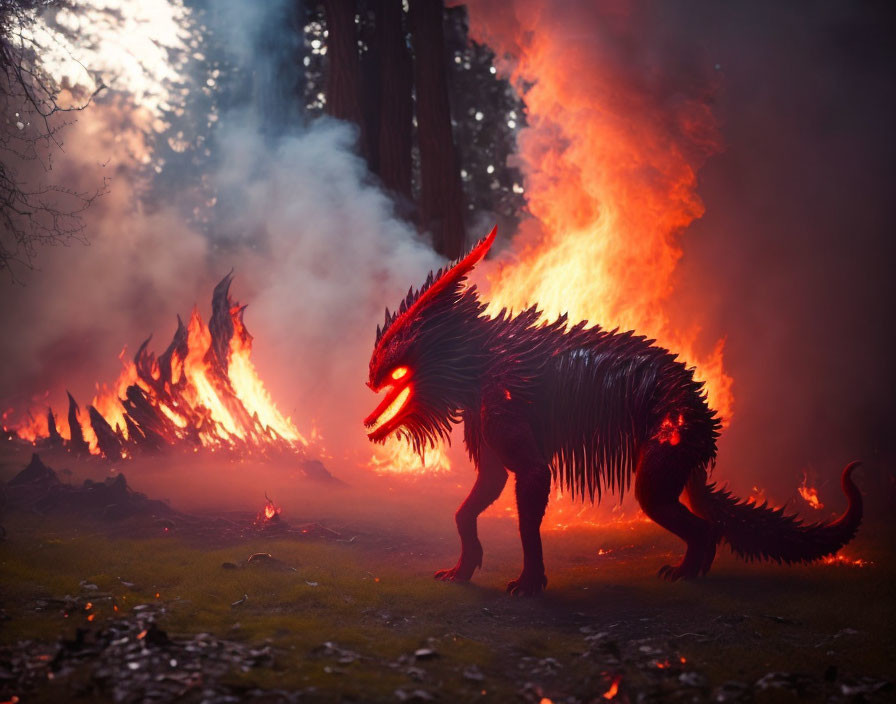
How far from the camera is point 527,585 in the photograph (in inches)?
238

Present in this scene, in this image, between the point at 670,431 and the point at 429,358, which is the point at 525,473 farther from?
the point at 429,358

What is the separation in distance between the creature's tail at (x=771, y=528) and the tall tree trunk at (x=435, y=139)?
31.0ft

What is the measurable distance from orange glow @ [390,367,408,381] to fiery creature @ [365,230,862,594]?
0.01 metres

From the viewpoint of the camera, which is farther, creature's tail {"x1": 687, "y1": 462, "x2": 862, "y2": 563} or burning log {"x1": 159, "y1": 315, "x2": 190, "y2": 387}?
burning log {"x1": 159, "y1": 315, "x2": 190, "y2": 387}

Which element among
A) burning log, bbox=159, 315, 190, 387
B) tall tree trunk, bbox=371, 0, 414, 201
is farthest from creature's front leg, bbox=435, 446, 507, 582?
tall tree trunk, bbox=371, 0, 414, 201

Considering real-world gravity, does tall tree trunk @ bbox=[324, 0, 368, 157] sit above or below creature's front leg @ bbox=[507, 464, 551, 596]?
above

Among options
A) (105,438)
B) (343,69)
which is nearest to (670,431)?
(105,438)

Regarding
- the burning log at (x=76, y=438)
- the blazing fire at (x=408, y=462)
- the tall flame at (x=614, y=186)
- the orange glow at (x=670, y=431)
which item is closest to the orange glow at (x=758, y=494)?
the tall flame at (x=614, y=186)

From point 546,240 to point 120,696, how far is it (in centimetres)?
872

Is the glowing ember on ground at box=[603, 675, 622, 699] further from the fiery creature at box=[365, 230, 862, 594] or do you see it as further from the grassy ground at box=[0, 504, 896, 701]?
the fiery creature at box=[365, 230, 862, 594]

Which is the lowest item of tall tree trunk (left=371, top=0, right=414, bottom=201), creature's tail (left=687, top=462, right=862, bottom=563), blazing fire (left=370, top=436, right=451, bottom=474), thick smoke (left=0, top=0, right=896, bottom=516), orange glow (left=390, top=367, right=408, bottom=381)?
creature's tail (left=687, top=462, right=862, bottom=563)

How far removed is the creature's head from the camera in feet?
21.7

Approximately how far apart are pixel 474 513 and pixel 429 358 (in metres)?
1.45

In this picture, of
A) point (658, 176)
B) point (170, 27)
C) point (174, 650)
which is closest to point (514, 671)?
point (174, 650)
